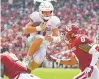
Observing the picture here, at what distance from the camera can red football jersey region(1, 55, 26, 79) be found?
6236mm

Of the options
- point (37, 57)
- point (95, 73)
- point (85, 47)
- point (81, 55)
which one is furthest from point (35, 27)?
point (95, 73)

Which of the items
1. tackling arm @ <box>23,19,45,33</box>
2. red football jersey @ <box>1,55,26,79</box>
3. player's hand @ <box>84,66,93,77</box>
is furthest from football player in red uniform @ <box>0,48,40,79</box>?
tackling arm @ <box>23,19,45,33</box>

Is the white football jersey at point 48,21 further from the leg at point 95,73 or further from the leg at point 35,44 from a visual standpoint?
the leg at point 95,73

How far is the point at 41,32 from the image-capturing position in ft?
28.1

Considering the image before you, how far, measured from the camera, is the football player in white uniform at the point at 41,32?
8.41m

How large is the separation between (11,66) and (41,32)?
2391mm

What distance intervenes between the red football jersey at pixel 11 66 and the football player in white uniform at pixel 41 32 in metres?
2.05

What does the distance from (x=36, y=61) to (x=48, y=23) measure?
0.78 m

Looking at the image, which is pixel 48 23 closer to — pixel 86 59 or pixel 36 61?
pixel 36 61

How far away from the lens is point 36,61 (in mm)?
8672

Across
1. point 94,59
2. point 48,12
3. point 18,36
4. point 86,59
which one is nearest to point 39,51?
point 48,12

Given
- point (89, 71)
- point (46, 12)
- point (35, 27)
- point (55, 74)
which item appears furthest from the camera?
point (55, 74)

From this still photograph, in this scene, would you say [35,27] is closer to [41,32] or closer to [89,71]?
[41,32]

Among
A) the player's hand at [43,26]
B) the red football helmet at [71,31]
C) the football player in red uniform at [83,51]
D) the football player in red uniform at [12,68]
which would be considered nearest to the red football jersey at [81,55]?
the football player in red uniform at [83,51]
